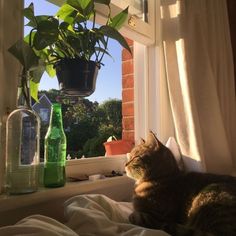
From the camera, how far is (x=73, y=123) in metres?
1.38

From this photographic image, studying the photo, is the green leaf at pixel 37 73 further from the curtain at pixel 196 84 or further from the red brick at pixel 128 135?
the red brick at pixel 128 135

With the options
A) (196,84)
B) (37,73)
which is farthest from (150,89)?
(37,73)

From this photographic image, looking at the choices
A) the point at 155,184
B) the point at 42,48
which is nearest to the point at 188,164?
the point at 155,184

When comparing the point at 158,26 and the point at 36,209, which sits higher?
the point at 158,26

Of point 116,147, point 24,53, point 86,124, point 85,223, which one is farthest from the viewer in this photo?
point 116,147

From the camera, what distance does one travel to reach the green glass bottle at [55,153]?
42.0 inches

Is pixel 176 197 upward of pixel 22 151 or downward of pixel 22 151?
downward

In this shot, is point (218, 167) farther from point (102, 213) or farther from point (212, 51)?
point (102, 213)

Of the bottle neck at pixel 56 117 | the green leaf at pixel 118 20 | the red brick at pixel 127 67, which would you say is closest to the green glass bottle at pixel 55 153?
the bottle neck at pixel 56 117

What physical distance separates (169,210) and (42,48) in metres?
0.70

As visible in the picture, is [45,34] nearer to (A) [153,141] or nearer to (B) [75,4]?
(B) [75,4]

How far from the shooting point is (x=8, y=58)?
97 cm

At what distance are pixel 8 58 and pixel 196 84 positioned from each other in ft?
3.01

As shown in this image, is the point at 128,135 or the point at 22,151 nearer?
the point at 22,151
